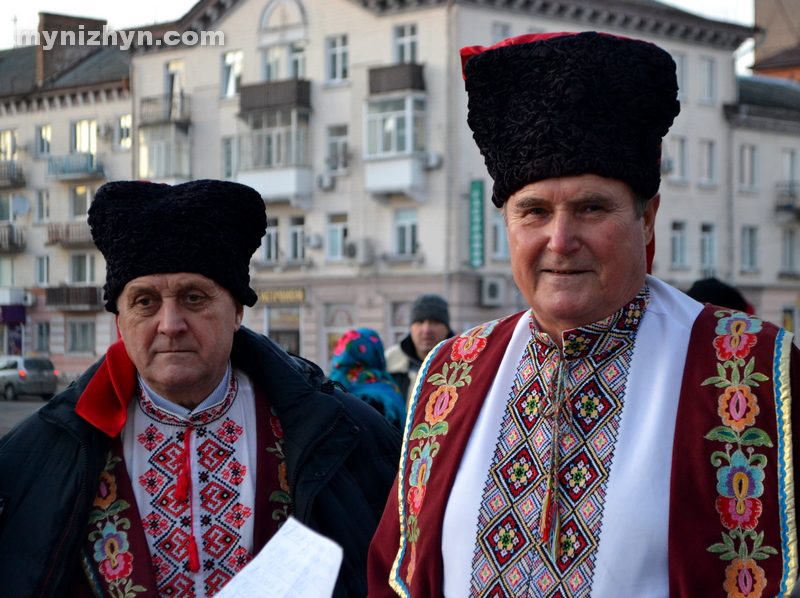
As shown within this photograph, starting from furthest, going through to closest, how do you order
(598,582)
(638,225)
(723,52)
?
(723,52) < (638,225) < (598,582)

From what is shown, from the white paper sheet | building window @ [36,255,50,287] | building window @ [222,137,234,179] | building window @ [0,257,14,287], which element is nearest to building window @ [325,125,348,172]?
building window @ [222,137,234,179]

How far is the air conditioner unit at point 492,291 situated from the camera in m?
28.3

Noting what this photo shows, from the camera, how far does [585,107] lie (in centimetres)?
254

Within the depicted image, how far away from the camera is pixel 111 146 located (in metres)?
37.8

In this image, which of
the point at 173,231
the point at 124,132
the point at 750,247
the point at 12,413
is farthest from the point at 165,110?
the point at 173,231

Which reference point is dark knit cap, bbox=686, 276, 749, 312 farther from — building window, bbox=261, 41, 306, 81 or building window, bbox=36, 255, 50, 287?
building window, bbox=36, 255, 50, 287

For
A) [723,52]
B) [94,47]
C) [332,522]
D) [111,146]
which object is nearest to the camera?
[332,522]

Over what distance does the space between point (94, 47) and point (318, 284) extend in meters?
18.1

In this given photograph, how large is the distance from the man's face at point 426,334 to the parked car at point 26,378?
64.5 ft

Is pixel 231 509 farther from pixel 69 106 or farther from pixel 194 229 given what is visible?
pixel 69 106

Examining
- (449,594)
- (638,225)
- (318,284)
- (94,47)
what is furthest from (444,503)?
(94,47)

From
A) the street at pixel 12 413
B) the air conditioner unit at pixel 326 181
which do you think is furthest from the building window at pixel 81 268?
the street at pixel 12 413

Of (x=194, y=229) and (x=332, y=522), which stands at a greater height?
(x=194, y=229)

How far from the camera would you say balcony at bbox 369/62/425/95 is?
1123 inches
